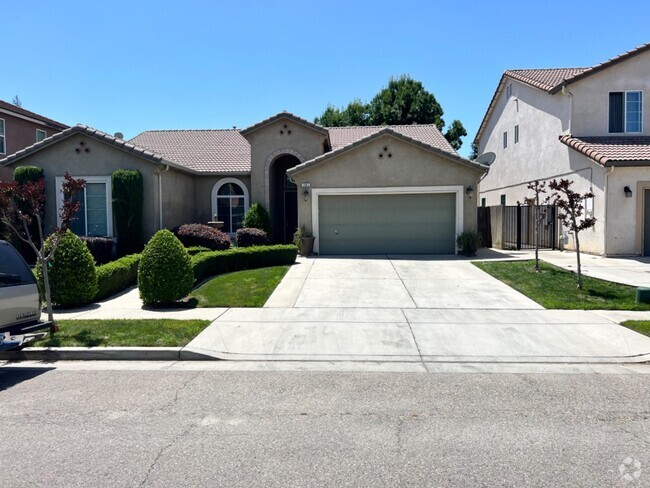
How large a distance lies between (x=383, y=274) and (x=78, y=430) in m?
9.97

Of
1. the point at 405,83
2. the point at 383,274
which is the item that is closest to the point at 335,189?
the point at 383,274

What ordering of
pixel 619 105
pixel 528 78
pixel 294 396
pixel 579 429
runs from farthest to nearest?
pixel 528 78, pixel 619 105, pixel 294 396, pixel 579 429

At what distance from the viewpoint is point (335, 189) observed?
1798 cm

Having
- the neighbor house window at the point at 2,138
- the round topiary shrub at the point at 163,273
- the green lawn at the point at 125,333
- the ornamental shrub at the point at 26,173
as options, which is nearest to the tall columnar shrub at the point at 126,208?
the ornamental shrub at the point at 26,173

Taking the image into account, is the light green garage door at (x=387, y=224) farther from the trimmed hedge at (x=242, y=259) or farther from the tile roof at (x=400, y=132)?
the tile roof at (x=400, y=132)

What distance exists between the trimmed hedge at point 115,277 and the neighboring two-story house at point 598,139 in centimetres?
1493

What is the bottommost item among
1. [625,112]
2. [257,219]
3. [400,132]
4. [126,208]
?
[257,219]

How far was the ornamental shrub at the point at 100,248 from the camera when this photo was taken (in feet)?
50.1

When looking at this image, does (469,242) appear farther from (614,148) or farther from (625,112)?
(625,112)

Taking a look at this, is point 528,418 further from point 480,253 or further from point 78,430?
point 480,253

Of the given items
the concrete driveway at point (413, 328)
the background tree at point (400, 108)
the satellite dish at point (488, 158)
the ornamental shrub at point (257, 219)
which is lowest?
the concrete driveway at point (413, 328)

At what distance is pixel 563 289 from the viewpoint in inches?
Answer: 440

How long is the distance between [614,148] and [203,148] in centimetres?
1752

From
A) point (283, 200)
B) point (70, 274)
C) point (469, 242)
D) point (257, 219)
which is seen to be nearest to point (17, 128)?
point (283, 200)
